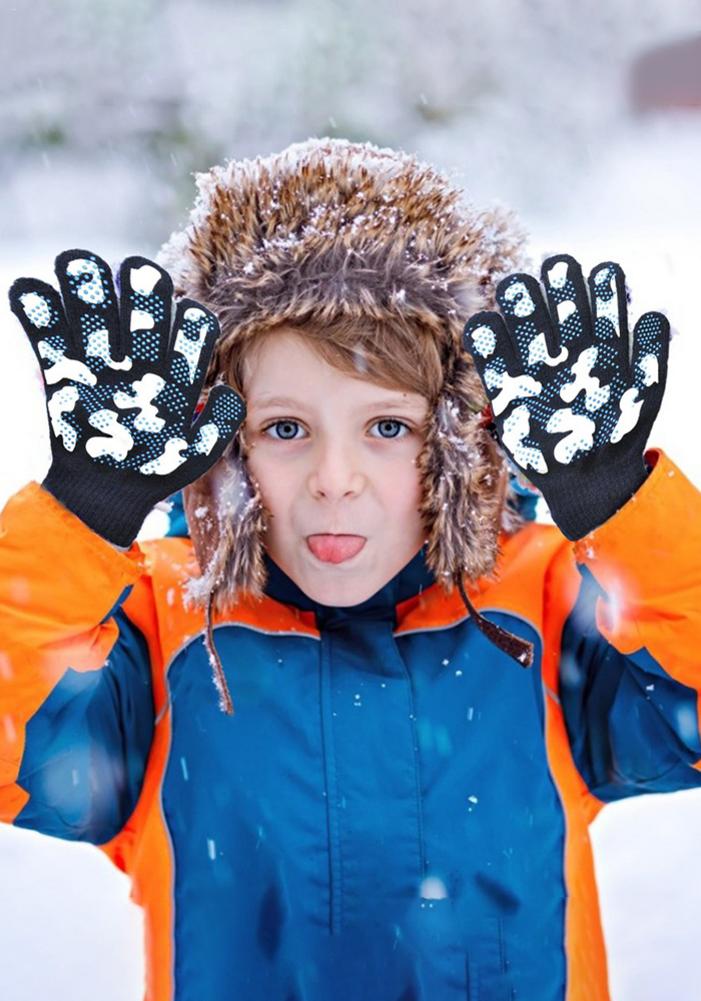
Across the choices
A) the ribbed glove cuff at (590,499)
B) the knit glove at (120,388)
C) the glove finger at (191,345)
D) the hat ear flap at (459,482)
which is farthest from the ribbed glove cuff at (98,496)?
the ribbed glove cuff at (590,499)

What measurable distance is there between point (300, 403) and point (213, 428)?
4.3 inches

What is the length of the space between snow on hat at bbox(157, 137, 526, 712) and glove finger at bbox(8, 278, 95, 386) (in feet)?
0.63

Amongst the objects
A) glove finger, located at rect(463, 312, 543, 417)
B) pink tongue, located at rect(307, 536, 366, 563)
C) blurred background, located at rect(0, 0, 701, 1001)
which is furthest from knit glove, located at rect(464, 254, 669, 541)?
blurred background, located at rect(0, 0, 701, 1001)

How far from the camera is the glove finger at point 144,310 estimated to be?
1.41 meters

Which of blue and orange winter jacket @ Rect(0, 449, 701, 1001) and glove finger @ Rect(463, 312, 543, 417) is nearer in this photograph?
glove finger @ Rect(463, 312, 543, 417)

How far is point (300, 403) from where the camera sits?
1.48m

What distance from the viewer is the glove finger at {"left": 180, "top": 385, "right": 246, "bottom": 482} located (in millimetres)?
1444

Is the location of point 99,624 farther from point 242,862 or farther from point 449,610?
point 449,610

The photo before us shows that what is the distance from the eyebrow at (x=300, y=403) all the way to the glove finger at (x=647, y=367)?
10.4 inches

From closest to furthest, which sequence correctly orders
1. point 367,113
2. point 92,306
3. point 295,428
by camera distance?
1. point 92,306
2. point 295,428
3. point 367,113

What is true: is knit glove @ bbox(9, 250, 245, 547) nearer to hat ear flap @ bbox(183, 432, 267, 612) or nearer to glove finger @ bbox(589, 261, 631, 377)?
hat ear flap @ bbox(183, 432, 267, 612)

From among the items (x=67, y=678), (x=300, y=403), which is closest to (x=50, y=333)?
(x=300, y=403)

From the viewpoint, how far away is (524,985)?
157 centimetres

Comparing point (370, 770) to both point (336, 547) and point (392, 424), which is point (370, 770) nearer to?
point (336, 547)
